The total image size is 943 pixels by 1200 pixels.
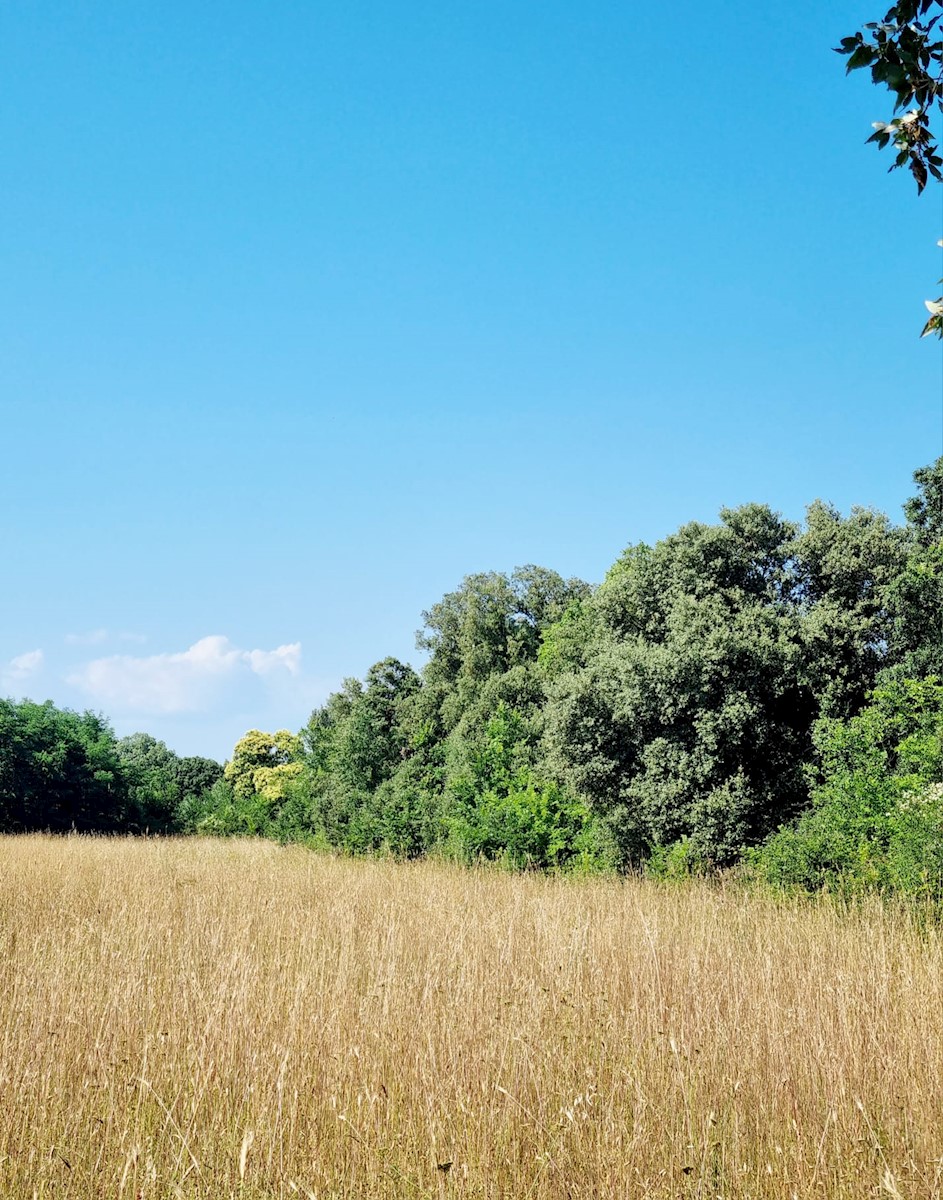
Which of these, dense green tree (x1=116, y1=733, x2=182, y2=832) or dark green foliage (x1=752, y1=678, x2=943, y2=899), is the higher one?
dark green foliage (x1=752, y1=678, x2=943, y2=899)

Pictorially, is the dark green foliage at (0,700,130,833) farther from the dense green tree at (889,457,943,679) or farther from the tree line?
the dense green tree at (889,457,943,679)

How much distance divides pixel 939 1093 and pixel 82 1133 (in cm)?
390

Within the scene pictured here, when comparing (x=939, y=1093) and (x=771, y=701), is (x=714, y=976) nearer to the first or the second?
(x=939, y=1093)

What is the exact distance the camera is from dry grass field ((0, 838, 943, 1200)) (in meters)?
3.25

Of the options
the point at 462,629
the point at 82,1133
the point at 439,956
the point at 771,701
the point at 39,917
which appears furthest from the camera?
the point at 462,629

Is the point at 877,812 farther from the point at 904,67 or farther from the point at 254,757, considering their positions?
the point at 254,757

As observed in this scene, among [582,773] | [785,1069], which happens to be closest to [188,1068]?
[785,1069]

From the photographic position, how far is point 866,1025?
4.85 metres

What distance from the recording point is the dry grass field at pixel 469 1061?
10.7 ft

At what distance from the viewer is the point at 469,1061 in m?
4.19

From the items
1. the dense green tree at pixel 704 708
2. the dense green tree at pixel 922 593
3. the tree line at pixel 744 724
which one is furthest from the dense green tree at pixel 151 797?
the dense green tree at pixel 922 593

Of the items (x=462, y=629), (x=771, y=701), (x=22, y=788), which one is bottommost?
(x=22, y=788)

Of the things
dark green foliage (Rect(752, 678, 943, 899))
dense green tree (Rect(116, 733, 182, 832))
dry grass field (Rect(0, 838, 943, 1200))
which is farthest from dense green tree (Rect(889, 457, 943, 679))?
dense green tree (Rect(116, 733, 182, 832))

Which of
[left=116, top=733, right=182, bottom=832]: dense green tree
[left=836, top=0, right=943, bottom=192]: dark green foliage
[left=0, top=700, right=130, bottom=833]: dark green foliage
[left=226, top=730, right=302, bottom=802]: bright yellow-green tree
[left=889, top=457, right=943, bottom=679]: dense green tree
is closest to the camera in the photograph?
[left=836, top=0, right=943, bottom=192]: dark green foliage
